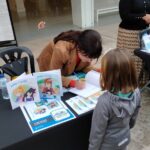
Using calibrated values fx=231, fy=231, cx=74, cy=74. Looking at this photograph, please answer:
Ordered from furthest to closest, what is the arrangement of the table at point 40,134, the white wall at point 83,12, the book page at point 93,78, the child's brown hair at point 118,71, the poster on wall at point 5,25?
1. the white wall at point 83,12
2. the poster on wall at point 5,25
3. the book page at point 93,78
4. the table at point 40,134
5. the child's brown hair at point 118,71

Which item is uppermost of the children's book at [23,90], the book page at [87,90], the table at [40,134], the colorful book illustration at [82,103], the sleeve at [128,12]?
the sleeve at [128,12]

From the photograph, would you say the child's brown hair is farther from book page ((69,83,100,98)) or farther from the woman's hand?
the woman's hand

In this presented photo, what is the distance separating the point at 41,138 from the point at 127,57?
64cm

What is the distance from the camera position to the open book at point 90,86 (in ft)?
5.09

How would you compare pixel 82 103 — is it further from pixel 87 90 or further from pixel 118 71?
pixel 118 71

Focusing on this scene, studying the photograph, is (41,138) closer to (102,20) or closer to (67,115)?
(67,115)

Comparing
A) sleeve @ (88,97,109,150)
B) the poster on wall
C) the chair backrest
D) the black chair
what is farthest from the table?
the poster on wall

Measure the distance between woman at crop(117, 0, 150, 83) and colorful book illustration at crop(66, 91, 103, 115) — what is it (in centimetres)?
118

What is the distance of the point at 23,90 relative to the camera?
143 centimetres

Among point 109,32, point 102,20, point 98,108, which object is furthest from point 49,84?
point 102,20

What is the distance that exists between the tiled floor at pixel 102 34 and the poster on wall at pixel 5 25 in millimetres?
302

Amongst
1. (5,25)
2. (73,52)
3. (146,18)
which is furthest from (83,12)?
(73,52)

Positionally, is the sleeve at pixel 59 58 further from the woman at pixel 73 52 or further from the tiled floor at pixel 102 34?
the tiled floor at pixel 102 34

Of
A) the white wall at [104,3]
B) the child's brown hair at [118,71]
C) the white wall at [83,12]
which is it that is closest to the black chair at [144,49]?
the child's brown hair at [118,71]
